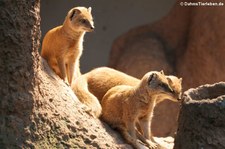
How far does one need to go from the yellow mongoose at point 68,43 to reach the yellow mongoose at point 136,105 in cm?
62

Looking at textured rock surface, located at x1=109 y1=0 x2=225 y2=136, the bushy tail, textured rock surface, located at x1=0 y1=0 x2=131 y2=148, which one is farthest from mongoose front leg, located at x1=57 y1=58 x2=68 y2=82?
textured rock surface, located at x1=109 y1=0 x2=225 y2=136

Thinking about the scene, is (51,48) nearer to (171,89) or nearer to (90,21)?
(90,21)

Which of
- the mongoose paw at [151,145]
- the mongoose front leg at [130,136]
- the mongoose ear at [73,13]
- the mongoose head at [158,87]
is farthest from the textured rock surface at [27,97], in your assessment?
the mongoose ear at [73,13]

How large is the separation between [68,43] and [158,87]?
109 centimetres

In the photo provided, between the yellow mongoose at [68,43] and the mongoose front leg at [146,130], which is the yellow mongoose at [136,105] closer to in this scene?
the mongoose front leg at [146,130]

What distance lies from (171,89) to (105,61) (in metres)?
4.41

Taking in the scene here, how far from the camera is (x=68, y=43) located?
580 centimetres

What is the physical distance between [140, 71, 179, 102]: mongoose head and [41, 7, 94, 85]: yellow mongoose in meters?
0.85

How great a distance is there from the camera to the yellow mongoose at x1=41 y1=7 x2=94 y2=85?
18.9 feet

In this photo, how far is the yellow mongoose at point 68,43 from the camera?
5754 millimetres

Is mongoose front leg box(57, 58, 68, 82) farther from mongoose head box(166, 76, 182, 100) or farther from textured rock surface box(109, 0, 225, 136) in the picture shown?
textured rock surface box(109, 0, 225, 136)

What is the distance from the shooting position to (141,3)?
9555 mm

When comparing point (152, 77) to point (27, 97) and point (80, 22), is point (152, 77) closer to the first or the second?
point (80, 22)

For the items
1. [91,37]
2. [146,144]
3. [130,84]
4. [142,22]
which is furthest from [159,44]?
[146,144]
